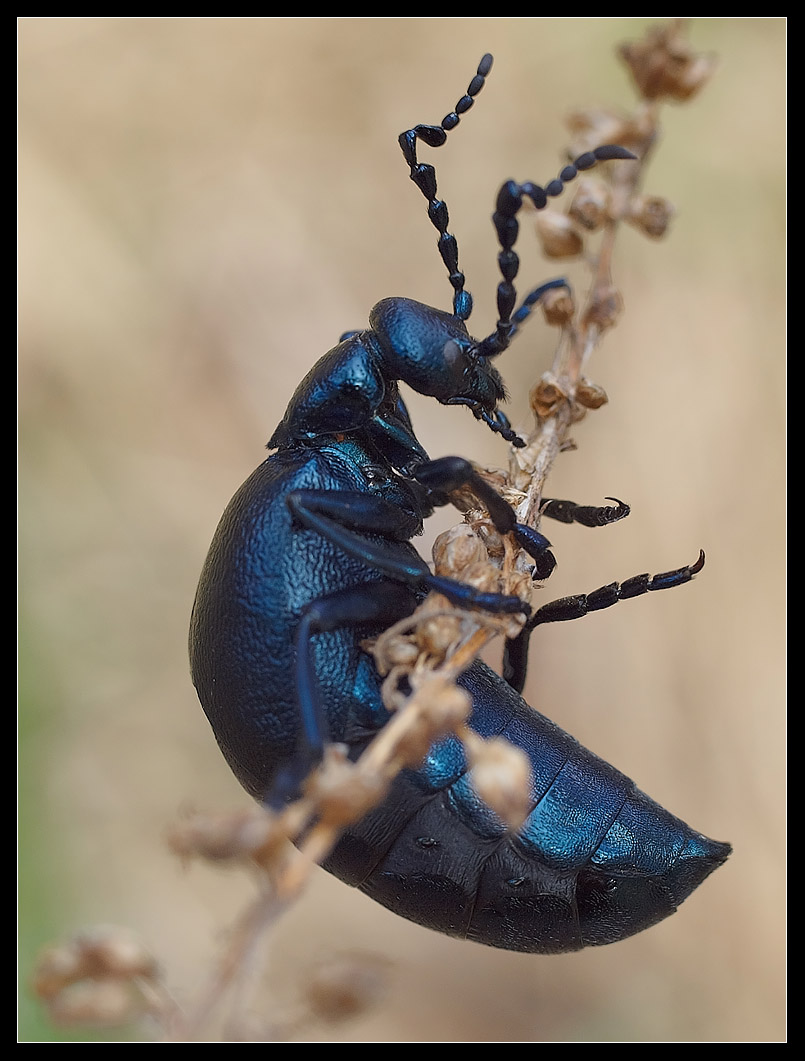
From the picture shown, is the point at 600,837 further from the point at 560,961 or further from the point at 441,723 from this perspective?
the point at 560,961

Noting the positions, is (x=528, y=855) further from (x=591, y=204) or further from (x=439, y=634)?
(x=591, y=204)

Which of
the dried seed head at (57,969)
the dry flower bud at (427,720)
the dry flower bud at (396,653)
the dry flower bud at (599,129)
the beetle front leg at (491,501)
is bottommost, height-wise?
the dried seed head at (57,969)

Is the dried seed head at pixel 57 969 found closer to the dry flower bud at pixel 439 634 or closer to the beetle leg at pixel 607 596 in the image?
the dry flower bud at pixel 439 634

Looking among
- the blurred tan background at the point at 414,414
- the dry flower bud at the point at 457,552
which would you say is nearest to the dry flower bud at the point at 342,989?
the dry flower bud at the point at 457,552

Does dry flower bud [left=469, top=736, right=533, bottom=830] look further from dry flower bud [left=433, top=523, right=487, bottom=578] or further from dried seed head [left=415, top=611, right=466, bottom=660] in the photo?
dry flower bud [left=433, top=523, right=487, bottom=578]

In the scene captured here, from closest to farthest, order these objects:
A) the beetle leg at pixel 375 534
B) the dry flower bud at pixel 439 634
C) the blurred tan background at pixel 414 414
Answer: the dry flower bud at pixel 439 634, the beetle leg at pixel 375 534, the blurred tan background at pixel 414 414

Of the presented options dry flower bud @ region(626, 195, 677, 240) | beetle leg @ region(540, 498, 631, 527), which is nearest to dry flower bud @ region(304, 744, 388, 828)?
beetle leg @ region(540, 498, 631, 527)

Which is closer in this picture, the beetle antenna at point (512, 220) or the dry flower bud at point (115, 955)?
the dry flower bud at point (115, 955)
